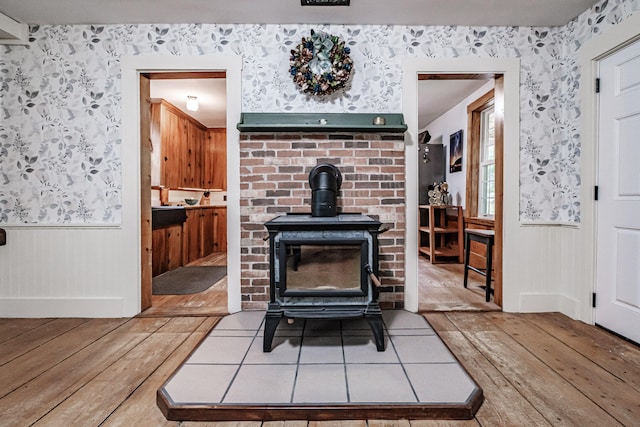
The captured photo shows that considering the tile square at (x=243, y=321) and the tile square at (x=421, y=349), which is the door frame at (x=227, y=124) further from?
the tile square at (x=421, y=349)

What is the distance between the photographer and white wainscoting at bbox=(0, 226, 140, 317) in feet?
9.04

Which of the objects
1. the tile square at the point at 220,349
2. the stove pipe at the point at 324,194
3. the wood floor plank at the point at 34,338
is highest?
the stove pipe at the point at 324,194

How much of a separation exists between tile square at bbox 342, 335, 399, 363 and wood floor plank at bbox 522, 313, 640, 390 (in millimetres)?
1128

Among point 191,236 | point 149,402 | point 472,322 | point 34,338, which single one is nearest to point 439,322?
point 472,322

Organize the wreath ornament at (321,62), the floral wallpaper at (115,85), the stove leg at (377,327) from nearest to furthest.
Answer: the stove leg at (377,327) < the wreath ornament at (321,62) < the floral wallpaper at (115,85)

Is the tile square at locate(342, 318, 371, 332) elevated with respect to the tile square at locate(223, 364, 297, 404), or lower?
elevated

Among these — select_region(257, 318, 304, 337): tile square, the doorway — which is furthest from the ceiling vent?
select_region(257, 318, 304, 337): tile square

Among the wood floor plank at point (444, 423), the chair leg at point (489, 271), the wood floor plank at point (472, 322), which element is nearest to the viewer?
the wood floor plank at point (444, 423)

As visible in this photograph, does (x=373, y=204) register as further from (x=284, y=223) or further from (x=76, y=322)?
(x=76, y=322)

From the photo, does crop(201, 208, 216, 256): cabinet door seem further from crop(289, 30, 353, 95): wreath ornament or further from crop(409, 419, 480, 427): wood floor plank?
crop(409, 419, 480, 427): wood floor plank

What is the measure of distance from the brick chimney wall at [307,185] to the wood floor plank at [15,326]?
1489mm

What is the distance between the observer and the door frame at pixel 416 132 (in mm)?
2768

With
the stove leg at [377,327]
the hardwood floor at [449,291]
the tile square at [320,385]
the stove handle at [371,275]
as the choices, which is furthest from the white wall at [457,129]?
the tile square at [320,385]

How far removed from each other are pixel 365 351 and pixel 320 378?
39cm
